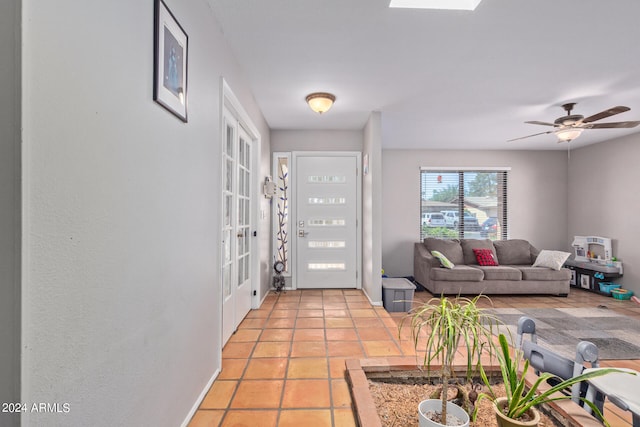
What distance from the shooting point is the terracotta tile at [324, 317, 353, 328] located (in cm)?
301

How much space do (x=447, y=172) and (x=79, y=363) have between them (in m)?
5.96

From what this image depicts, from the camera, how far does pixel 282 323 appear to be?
3092 mm

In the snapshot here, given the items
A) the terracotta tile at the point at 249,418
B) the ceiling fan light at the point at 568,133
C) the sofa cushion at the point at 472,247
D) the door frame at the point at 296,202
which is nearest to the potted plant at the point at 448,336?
the terracotta tile at the point at 249,418

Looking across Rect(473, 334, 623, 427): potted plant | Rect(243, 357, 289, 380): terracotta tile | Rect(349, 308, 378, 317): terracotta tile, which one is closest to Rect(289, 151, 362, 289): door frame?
Rect(349, 308, 378, 317): terracotta tile

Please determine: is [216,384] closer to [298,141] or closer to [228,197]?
[228,197]

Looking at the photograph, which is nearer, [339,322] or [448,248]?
[339,322]

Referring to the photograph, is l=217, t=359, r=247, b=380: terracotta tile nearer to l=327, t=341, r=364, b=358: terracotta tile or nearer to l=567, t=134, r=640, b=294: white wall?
l=327, t=341, r=364, b=358: terracotta tile

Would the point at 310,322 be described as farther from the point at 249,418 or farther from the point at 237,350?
the point at 249,418

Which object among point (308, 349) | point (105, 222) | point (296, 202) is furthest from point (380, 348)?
point (296, 202)

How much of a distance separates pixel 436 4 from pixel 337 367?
2.46 m

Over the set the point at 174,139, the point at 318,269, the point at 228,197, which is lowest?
the point at 318,269

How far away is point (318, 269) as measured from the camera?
4.60 meters

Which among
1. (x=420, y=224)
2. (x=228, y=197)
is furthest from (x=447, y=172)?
(x=228, y=197)

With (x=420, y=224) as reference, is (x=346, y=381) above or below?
below
